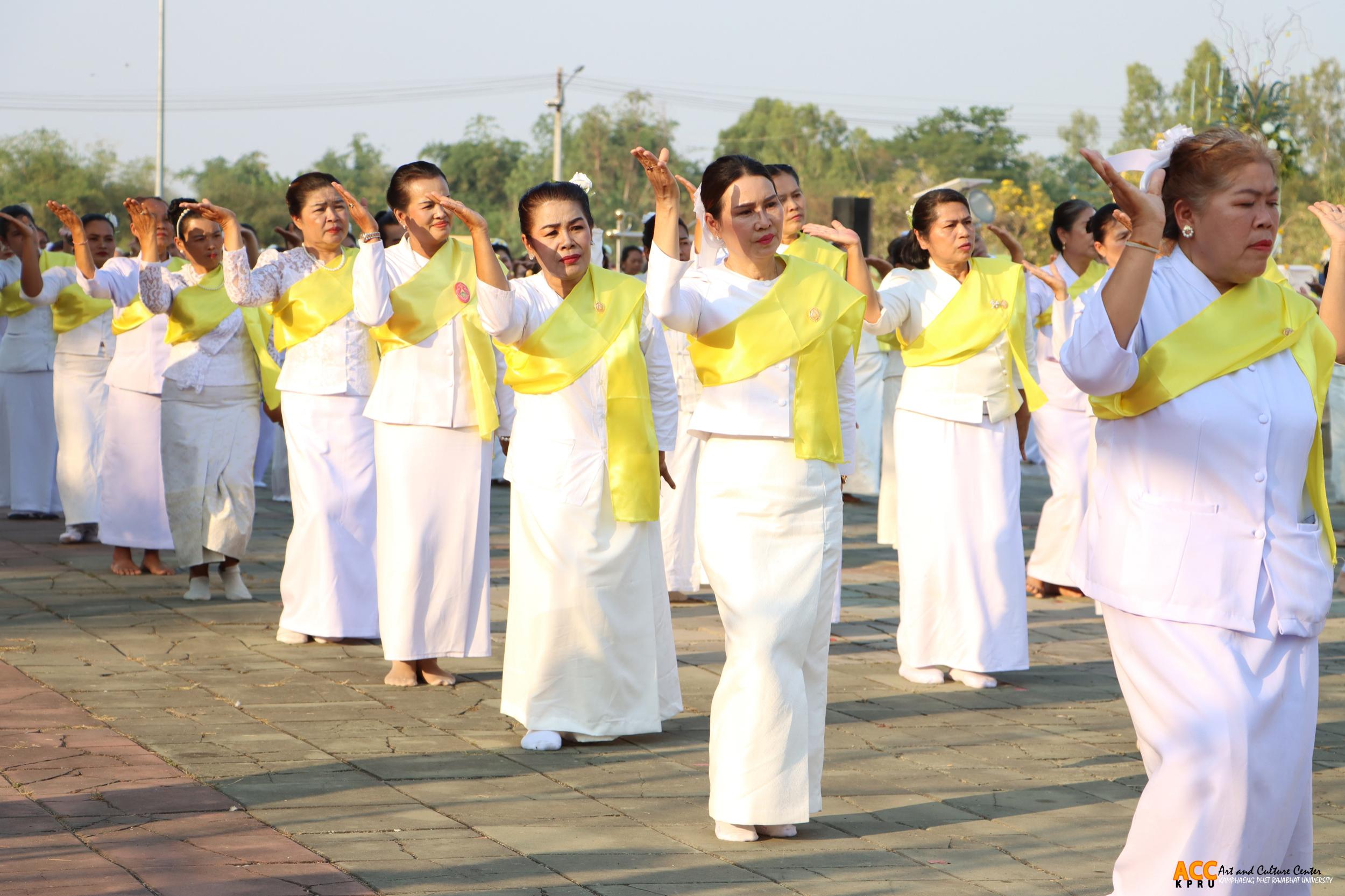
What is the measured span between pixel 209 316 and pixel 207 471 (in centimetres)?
85

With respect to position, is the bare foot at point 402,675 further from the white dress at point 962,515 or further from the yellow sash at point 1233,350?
the yellow sash at point 1233,350

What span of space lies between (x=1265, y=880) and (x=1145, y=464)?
A: 96 centimetres

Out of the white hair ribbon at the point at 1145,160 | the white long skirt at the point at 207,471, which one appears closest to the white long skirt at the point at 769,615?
the white hair ribbon at the point at 1145,160

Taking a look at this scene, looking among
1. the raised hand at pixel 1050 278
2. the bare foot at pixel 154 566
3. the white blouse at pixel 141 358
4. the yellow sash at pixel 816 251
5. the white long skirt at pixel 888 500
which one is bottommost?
the bare foot at pixel 154 566

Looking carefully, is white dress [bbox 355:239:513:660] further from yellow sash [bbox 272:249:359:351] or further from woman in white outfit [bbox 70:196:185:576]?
woman in white outfit [bbox 70:196:185:576]

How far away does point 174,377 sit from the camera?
9.20 metres

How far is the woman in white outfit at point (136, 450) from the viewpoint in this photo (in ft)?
33.6

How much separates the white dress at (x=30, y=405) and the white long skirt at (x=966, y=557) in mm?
7512

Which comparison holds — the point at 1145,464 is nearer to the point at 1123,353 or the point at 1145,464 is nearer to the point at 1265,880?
the point at 1123,353

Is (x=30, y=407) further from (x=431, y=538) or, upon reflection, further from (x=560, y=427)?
(x=560, y=427)

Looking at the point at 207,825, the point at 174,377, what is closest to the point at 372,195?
the point at 174,377

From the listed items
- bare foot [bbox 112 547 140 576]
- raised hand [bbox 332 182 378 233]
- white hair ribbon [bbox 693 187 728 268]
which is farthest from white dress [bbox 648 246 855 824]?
bare foot [bbox 112 547 140 576]

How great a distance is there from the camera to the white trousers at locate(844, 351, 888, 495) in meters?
15.1

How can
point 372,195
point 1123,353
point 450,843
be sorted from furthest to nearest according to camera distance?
1. point 372,195
2. point 450,843
3. point 1123,353
